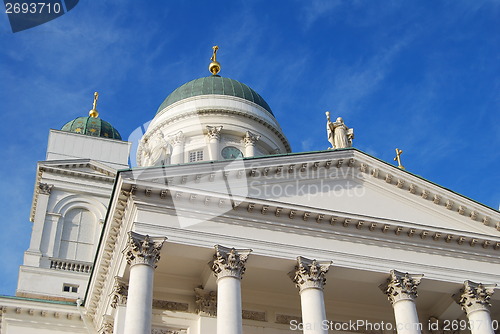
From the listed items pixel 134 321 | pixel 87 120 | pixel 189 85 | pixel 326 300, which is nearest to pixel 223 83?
pixel 189 85

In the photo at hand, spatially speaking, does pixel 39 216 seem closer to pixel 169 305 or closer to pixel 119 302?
pixel 169 305

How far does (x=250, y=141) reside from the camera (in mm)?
34125

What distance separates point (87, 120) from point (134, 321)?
23.4 m

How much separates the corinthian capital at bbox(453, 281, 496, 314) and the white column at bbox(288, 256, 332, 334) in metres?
4.65

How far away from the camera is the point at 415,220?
22.1 metres

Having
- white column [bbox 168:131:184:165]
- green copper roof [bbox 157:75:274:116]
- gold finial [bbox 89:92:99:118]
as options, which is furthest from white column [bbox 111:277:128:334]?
gold finial [bbox 89:92:99:118]

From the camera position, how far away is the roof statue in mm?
23578

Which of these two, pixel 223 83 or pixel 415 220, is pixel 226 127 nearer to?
pixel 223 83

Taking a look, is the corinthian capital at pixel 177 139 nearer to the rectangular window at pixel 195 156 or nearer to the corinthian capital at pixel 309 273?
the rectangular window at pixel 195 156

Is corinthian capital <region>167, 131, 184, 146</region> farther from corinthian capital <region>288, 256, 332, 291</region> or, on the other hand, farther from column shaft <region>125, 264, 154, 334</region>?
column shaft <region>125, 264, 154, 334</region>

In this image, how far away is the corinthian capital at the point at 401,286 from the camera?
799 inches

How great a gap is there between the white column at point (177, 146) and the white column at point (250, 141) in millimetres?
3209

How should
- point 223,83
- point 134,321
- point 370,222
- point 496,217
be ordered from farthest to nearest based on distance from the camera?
point 223,83, point 496,217, point 370,222, point 134,321

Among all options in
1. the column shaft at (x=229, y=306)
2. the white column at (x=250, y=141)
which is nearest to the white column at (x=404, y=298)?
the column shaft at (x=229, y=306)
